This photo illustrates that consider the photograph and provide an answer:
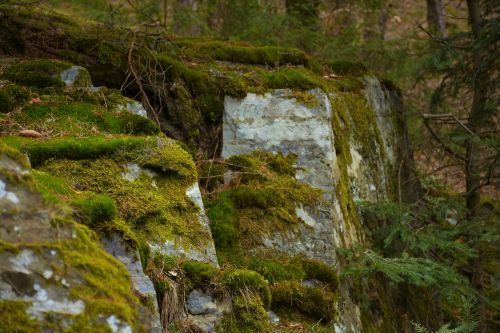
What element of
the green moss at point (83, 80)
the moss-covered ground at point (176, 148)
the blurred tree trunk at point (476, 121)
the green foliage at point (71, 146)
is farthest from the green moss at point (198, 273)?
the blurred tree trunk at point (476, 121)

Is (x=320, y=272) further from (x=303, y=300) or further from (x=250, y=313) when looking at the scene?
(x=250, y=313)

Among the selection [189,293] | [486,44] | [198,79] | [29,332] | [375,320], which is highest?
[486,44]

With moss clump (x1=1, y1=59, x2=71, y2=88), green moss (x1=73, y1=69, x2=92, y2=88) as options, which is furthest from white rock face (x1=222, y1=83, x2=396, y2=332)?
moss clump (x1=1, y1=59, x2=71, y2=88)

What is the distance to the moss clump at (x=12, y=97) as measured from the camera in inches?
195

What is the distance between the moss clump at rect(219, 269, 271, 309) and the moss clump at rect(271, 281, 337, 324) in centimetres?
49

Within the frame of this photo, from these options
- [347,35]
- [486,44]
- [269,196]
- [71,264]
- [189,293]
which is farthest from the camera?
[347,35]

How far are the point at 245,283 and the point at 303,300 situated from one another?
89 centimetres

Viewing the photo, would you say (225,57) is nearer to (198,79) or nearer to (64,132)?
(198,79)

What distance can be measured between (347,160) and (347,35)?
457 cm

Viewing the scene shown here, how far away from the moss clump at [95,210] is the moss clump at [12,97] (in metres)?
1.95

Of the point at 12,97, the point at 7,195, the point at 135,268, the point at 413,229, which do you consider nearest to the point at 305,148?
the point at 413,229

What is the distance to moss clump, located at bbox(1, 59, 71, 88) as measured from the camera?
5.37m

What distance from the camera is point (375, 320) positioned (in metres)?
5.95

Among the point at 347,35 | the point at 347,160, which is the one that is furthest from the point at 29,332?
the point at 347,35
